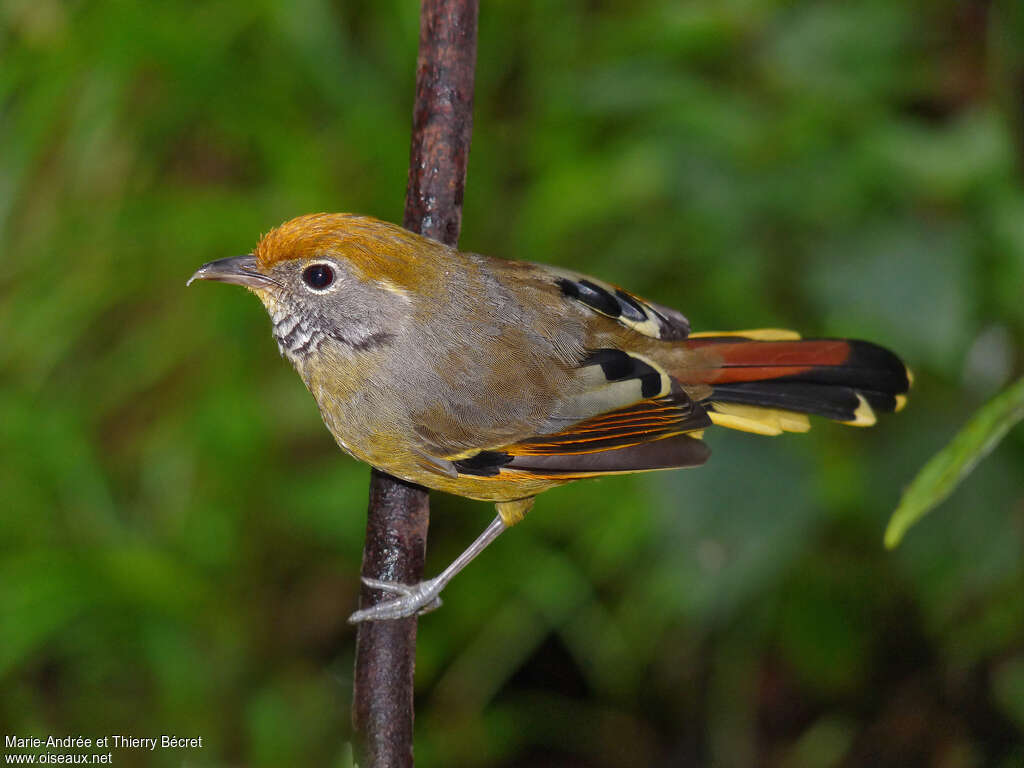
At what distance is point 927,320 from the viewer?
136 inches

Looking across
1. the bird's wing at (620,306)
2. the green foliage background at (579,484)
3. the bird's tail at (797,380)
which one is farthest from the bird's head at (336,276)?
the green foliage background at (579,484)

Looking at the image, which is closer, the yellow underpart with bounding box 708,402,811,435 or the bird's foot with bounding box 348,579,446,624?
the bird's foot with bounding box 348,579,446,624

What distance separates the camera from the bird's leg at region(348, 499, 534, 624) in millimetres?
2855

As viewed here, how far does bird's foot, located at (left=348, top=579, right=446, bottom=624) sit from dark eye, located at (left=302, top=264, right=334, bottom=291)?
801 mm

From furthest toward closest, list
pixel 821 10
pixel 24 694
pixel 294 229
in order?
pixel 24 694, pixel 821 10, pixel 294 229

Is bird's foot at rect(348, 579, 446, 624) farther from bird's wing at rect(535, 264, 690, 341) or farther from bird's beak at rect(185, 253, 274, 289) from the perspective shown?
bird's wing at rect(535, 264, 690, 341)

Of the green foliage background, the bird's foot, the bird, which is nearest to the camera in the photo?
the bird's foot

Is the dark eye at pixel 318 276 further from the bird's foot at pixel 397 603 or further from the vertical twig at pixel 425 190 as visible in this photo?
the bird's foot at pixel 397 603

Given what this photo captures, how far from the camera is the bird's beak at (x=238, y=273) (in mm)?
2973

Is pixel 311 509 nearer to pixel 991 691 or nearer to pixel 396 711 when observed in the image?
pixel 396 711

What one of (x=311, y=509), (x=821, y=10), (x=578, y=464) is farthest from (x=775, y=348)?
(x=311, y=509)

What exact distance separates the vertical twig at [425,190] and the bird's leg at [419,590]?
2 cm

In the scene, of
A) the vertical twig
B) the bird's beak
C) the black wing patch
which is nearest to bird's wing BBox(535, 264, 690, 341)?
the black wing patch

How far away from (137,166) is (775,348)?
3.33 metres
